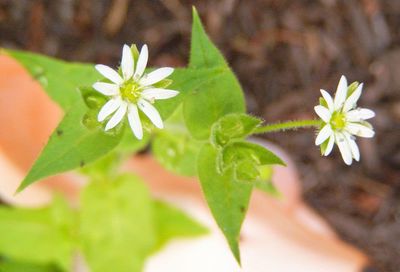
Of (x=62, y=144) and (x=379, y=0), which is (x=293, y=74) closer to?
(x=379, y=0)

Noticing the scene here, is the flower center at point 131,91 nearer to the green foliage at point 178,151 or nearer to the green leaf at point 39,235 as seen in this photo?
the green foliage at point 178,151

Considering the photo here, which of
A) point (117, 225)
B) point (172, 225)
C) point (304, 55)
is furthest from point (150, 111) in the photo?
point (304, 55)

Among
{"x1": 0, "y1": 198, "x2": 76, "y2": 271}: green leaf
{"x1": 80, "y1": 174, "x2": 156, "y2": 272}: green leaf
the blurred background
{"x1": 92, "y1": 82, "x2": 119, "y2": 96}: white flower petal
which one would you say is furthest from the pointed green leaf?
the blurred background

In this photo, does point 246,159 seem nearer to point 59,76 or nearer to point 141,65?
point 141,65

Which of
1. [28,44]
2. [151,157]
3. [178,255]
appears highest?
[28,44]

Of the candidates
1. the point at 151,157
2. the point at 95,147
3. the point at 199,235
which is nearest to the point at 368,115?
the point at 95,147

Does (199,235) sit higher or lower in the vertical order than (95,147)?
higher
